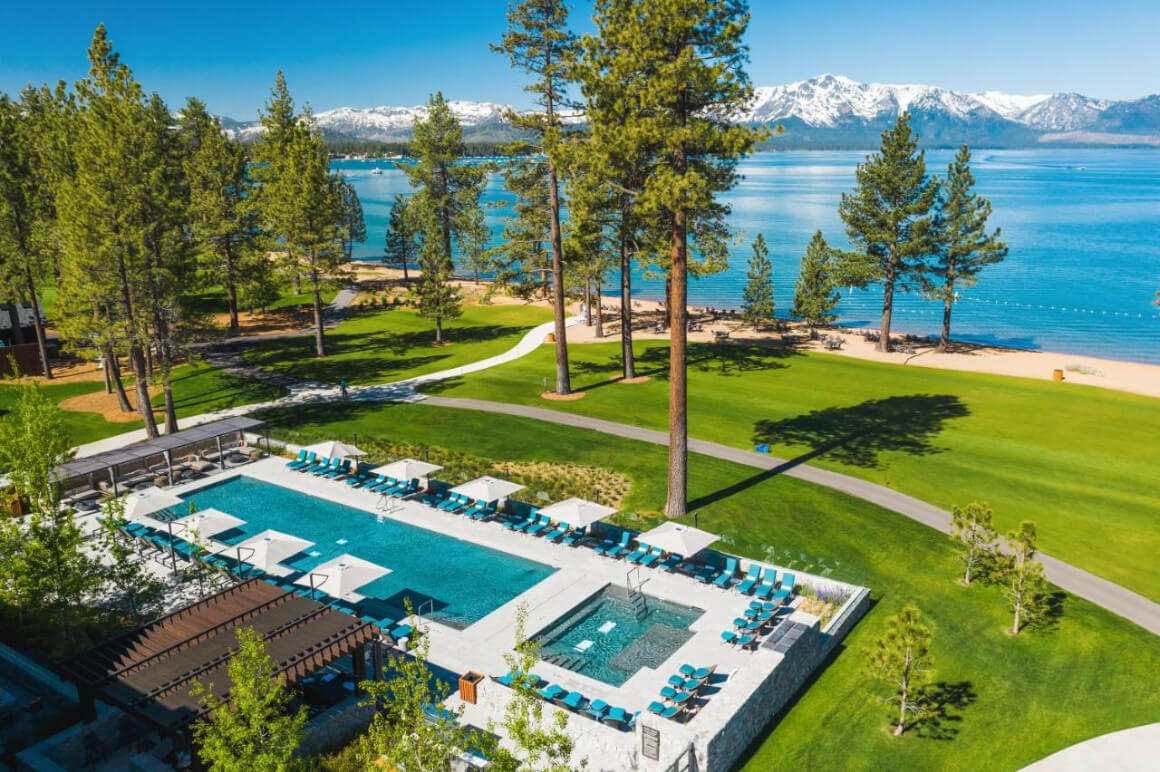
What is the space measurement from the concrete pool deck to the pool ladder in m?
0.12

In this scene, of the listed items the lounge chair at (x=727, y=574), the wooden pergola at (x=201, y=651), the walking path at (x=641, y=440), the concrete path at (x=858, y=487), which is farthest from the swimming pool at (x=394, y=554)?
the concrete path at (x=858, y=487)

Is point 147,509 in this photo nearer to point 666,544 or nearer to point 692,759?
point 666,544

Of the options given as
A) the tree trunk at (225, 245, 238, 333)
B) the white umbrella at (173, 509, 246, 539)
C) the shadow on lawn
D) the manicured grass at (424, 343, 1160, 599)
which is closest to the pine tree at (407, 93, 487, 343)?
the tree trunk at (225, 245, 238, 333)

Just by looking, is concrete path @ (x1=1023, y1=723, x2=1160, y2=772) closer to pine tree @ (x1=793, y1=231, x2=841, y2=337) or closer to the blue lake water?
the blue lake water

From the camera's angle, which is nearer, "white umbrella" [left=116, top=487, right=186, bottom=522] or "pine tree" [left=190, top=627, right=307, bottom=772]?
"pine tree" [left=190, top=627, right=307, bottom=772]

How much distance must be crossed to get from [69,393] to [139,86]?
2272 centimetres

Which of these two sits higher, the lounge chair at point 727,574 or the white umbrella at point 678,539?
the white umbrella at point 678,539

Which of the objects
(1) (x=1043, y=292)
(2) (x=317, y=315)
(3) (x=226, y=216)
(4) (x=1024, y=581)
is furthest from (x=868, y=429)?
(1) (x=1043, y=292)

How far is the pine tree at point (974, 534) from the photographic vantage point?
2489 cm

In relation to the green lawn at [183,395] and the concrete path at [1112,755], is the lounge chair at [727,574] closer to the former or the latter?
the concrete path at [1112,755]

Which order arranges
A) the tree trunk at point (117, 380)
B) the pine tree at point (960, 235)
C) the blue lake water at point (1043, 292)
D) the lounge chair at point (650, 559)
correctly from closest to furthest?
the lounge chair at point (650, 559) → the tree trunk at point (117, 380) → the pine tree at point (960, 235) → the blue lake water at point (1043, 292)

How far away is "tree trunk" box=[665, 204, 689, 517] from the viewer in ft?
89.0

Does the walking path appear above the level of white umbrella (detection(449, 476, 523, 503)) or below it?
below

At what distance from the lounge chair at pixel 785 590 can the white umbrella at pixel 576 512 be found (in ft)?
21.1
